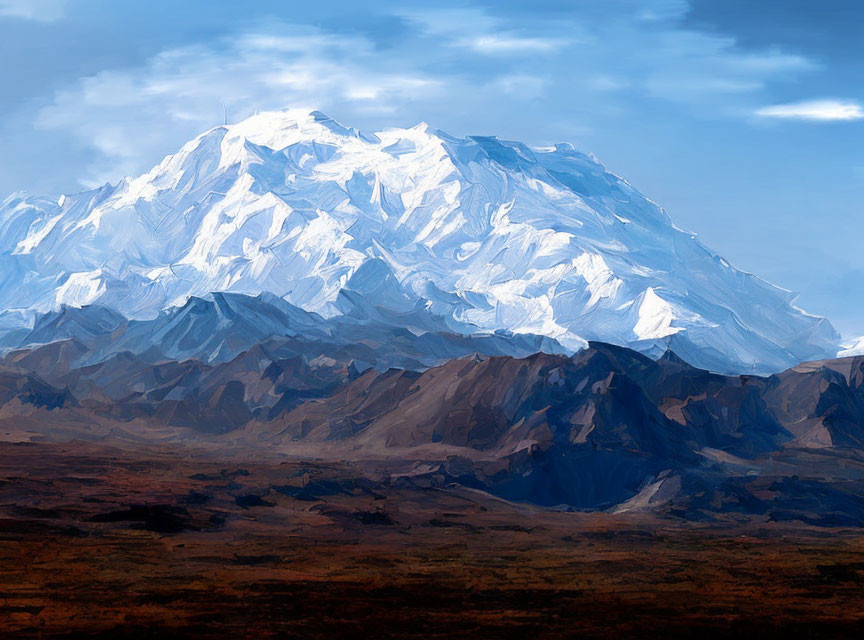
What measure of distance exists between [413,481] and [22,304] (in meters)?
129

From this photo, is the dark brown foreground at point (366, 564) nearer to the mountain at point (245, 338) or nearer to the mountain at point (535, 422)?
the mountain at point (535, 422)

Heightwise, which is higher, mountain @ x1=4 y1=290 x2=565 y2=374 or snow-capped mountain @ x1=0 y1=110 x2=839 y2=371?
snow-capped mountain @ x1=0 y1=110 x2=839 y2=371

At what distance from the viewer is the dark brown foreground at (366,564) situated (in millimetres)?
34844

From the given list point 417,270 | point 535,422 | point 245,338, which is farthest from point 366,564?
point 417,270

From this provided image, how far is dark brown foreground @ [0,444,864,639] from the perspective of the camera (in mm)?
34844

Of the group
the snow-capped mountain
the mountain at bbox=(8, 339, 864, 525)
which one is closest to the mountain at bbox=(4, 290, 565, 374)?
the mountain at bbox=(8, 339, 864, 525)

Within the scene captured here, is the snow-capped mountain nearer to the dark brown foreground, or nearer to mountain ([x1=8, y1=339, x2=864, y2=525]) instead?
mountain ([x1=8, y1=339, x2=864, y2=525])

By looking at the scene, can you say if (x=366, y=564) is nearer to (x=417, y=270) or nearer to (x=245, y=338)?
(x=245, y=338)

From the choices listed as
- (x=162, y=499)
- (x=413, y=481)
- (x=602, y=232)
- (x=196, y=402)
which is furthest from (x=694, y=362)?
(x=162, y=499)

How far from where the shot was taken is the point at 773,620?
121ft

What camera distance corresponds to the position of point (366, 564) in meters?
45.8

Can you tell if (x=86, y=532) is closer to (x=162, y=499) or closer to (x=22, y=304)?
(x=162, y=499)

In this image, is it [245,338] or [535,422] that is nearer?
[535,422]

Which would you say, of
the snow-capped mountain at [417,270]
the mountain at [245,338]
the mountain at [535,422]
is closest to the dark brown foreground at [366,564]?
the mountain at [535,422]
